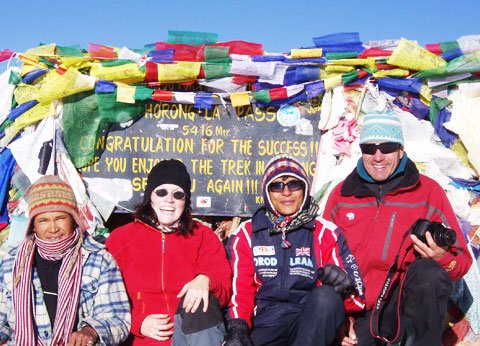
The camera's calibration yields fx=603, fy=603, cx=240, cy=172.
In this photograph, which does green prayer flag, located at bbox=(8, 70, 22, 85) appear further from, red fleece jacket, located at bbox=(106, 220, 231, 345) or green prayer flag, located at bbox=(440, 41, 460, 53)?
green prayer flag, located at bbox=(440, 41, 460, 53)

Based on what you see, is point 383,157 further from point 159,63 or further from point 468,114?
point 159,63

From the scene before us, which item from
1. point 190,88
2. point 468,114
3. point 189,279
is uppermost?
point 190,88

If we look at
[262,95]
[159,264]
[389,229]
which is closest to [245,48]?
[262,95]

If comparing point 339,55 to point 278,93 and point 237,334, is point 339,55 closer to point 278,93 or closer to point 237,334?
point 278,93

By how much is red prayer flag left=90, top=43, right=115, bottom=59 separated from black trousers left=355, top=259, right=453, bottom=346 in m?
3.10

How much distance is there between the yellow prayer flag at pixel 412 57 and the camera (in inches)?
195

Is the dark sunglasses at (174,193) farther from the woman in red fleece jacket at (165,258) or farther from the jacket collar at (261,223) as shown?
the jacket collar at (261,223)

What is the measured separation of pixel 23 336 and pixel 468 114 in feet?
12.4

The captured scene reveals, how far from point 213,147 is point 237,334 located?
2.30 metres

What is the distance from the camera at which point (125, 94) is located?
5.02 meters

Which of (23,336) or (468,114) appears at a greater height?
(468,114)

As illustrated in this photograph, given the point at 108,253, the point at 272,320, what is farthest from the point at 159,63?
the point at 272,320

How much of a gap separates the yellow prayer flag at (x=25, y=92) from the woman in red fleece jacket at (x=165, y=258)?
193 cm

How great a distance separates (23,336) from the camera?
3.22 meters
